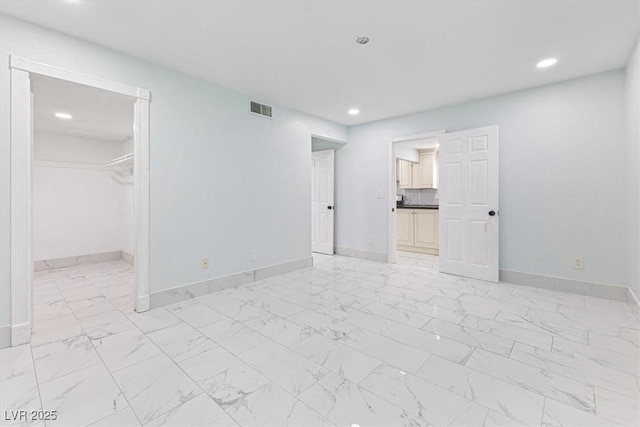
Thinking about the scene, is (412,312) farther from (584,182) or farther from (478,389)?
(584,182)

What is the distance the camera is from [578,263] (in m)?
3.45

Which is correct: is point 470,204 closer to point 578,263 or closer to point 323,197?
point 578,263

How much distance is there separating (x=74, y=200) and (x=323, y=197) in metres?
4.47

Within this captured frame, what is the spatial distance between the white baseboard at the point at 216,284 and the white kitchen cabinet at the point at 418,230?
284 centimetres

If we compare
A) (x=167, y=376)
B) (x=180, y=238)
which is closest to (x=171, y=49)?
(x=180, y=238)

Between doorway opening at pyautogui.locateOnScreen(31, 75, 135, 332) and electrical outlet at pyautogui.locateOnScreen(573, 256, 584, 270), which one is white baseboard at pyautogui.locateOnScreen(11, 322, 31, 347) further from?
electrical outlet at pyautogui.locateOnScreen(573, 256, 584, 270)

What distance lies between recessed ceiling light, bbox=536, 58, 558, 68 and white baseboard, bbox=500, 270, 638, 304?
8.04 ft

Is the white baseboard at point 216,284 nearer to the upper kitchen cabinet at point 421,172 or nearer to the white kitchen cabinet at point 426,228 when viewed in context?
the white kitchen cabinet at point 426,228

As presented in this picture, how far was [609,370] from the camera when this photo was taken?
1.89 metres

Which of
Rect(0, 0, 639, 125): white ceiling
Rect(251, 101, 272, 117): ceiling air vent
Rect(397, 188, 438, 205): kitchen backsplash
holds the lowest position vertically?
Rect(397, 188, 438, 205): kitchen backsplash

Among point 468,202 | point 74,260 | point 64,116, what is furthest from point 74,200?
point 468,202

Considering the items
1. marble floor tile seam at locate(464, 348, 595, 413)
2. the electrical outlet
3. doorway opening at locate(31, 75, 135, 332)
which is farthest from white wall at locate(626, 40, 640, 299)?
doorway opening at locate(31, 75, 135, 332)

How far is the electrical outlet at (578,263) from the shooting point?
3.43m

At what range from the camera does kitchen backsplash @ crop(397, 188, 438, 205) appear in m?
7.27
